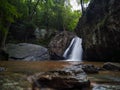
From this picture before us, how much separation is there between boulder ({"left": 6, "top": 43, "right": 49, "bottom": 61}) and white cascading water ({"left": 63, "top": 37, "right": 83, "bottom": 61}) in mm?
2926

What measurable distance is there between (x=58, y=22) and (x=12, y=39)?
10.4 metres

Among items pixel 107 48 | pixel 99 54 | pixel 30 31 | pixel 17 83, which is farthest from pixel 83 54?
pixel 17 83

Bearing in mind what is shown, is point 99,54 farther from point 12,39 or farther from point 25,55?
point 12,39

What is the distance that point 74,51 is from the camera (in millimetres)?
31312

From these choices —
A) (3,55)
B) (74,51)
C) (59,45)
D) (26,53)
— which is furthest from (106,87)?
(59,45)

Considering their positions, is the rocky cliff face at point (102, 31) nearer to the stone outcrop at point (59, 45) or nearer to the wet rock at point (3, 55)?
the stone outcrop at point (59, 45)

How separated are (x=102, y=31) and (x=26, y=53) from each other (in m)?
9.65

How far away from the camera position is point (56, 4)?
44000 mm

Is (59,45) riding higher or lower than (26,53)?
higher

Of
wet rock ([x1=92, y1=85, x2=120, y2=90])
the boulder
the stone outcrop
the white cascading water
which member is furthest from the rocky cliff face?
wet rock ([x1=92, y1=85, x2=120, y2=90])

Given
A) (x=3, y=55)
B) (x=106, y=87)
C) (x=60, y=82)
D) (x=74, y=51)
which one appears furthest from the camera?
(x=74, y=51)

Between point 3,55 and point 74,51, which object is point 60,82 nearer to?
point 3,55

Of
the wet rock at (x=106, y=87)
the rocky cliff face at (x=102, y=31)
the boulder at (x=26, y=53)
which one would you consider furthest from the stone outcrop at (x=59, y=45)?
the wet rock at (x=106, y=87)

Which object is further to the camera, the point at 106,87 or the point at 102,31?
the point at 102,31
